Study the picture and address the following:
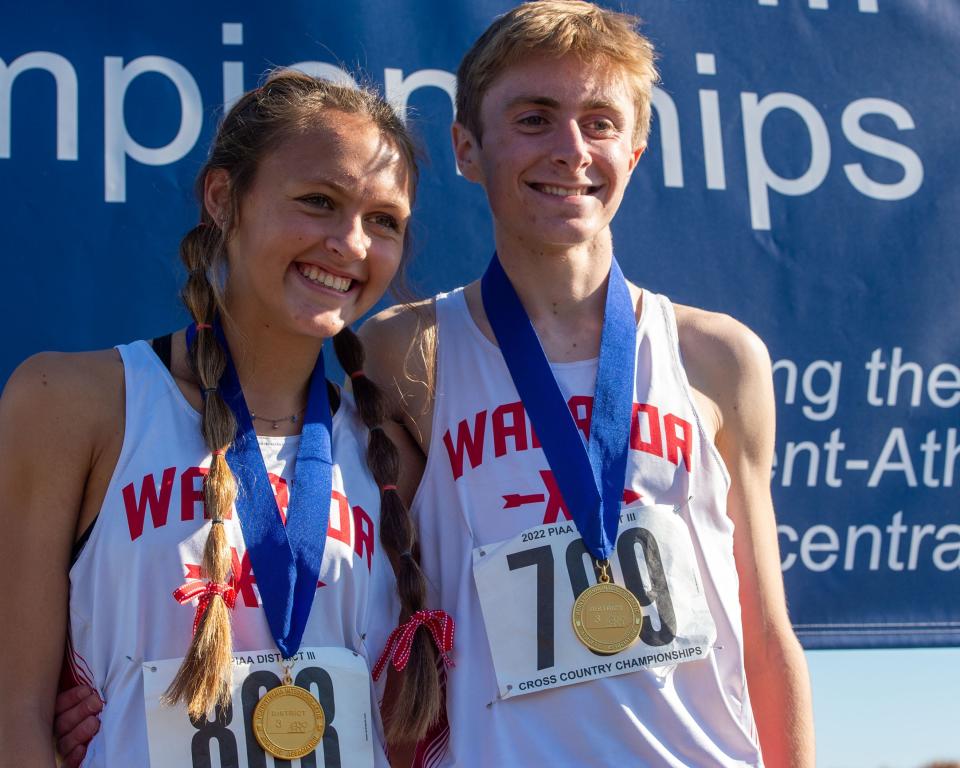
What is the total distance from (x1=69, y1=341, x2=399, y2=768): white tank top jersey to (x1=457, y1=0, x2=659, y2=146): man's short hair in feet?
3.17

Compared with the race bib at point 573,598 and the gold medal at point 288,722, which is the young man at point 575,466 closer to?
the race bib at point 573,598

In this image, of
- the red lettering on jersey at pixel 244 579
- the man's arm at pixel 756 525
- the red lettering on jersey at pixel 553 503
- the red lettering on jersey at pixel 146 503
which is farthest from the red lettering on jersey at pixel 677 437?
the red lettering on jersey at pixel 146 503

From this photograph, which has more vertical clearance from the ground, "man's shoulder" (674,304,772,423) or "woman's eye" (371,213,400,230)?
"woman's eye" (371,213,400,230)

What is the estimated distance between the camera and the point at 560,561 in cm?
250

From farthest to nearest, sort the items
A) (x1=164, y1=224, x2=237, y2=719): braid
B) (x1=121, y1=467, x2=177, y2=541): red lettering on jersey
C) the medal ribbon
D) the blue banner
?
the blue banner < the medal ribbon < (x1=121, y1=467, x2=177, y2=541): red lettering on jersey < (x1=164, y1=224, x2=237, y2=719): braid

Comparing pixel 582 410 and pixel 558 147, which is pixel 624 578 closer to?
pixel 582 410

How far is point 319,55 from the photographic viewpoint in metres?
3.62

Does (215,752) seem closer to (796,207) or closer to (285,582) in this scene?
(285,582)

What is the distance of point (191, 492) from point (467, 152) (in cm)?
106

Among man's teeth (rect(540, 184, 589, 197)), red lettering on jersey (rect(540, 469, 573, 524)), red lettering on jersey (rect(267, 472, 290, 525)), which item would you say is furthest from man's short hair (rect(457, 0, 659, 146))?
red lettering on jersey (rect(267, 472, 290, 525))

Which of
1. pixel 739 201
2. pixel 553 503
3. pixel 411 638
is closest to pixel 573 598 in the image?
pixel 553 503

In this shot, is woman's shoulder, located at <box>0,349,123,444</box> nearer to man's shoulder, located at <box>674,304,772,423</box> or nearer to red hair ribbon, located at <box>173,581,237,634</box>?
red hair ribbon, located at <box>173,581,237,634</box>

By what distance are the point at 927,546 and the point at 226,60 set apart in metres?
2.50

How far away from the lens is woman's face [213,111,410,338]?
8.28 feet
